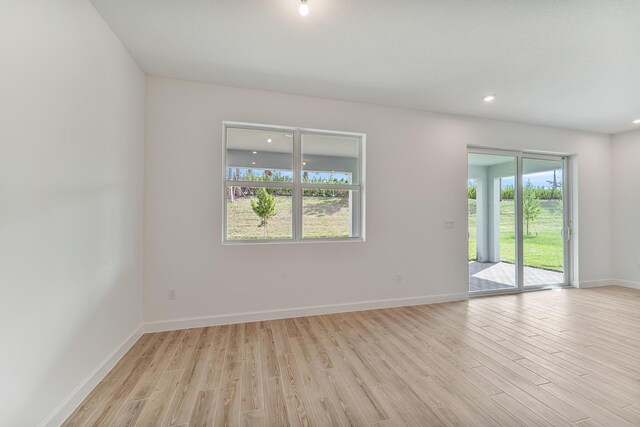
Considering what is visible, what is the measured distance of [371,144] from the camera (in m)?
3.74

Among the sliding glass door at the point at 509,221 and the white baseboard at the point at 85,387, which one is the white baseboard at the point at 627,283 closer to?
the sliding glass door at the point at 509,221

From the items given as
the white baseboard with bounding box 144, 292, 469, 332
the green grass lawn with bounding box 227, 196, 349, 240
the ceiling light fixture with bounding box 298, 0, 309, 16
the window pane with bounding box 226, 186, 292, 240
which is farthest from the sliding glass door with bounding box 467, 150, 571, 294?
the ceiling light fixture with bounding box 298, 0, 309, 16

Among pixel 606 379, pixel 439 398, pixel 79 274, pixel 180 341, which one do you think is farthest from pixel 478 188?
pixel 79 274

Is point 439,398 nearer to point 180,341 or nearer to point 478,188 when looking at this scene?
Result: point 180,341

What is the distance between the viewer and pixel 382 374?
215 cm

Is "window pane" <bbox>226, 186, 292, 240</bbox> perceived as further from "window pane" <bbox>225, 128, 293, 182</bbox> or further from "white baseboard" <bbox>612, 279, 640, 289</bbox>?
"white baseboard" <bbox>612, 279, 640, 289</bbox>

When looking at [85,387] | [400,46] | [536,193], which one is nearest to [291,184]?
[400,46]

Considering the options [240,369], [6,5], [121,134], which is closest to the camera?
[6,5]

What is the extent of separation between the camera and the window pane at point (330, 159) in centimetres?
364

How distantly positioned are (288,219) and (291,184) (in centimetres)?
46

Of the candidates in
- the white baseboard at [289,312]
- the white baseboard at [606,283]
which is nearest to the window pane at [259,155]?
the white baseboard at [289,312]

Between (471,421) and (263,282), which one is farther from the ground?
(263,282)

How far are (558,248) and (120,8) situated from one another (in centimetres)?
690

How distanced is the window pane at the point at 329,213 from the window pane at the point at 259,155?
1.47 feet
